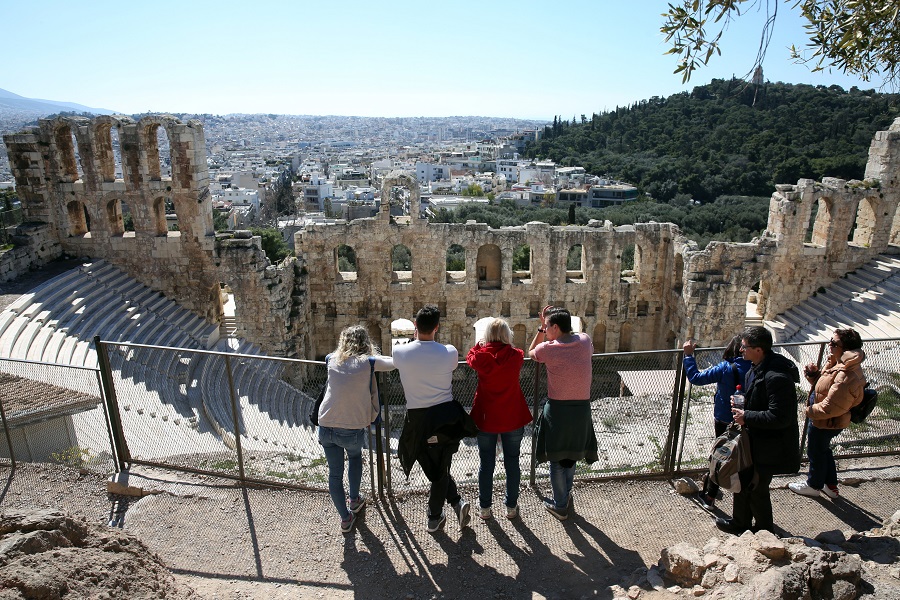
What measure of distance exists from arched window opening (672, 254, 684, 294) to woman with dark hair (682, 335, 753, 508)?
43.9 feet

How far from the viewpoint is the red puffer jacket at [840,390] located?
20.5ft

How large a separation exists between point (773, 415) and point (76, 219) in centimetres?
1880

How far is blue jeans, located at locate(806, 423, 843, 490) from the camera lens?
6.78m

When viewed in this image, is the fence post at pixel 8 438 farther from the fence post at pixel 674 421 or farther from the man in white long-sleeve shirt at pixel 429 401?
the fence post at pixel 674 421

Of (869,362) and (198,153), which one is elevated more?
(198,153)

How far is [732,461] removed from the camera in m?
5.82

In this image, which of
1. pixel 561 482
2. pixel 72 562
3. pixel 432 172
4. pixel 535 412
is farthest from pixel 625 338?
pixel 432 172

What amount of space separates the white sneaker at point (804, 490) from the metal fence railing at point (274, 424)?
1.12m

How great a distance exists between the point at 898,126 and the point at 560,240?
448 inches

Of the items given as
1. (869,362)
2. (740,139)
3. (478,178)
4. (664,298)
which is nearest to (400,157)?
(478,178)

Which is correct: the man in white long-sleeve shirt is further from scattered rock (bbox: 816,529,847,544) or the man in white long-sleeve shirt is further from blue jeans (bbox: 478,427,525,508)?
scattered rock (bbox: 816,529,847,544)

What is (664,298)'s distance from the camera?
2036 cm

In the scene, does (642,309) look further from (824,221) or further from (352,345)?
(352,345)

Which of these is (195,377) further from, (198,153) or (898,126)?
(898,126)
